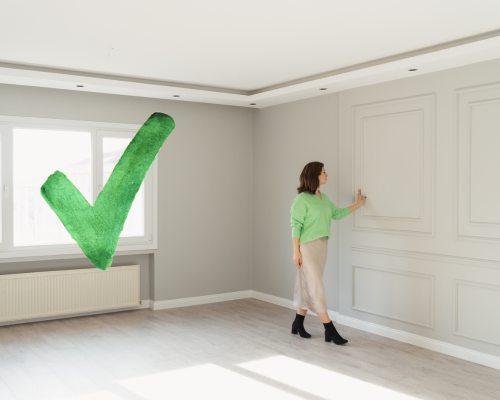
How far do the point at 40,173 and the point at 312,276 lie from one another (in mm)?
2829

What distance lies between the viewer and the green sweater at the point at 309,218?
4.88 m

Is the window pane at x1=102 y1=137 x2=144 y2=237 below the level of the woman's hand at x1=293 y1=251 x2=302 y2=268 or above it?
above

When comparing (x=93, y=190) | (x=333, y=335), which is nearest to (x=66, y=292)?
(x=93, y=190)

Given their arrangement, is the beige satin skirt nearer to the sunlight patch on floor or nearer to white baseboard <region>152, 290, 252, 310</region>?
the sunlight patch on floor

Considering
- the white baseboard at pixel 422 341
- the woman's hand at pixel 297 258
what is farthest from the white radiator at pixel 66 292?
the white baseboard at pixel 422 341

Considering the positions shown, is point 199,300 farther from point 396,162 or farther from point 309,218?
point 396,162

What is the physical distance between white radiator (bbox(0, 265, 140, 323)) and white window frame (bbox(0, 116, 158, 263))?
7.5 inches

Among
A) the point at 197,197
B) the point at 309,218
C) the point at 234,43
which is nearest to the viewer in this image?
the point at 234,43

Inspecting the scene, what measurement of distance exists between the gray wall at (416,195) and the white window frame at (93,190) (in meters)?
1.58

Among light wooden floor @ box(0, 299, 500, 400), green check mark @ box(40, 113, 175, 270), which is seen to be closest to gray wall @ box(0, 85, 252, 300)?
green check mark @ box(40, 113, 175, 270)

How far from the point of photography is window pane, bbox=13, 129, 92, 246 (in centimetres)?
541

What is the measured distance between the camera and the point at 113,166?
5895 mm

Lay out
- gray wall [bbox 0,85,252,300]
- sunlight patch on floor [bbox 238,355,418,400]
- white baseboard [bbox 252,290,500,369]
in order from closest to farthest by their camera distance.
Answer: sunlight patch on floor [bbox 238,355,418,400] < white baseboard [bbox 252,290,500,369] < gray wall [bbox 0,85,252,300]

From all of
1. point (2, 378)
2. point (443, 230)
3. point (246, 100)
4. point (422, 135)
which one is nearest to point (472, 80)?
point (422, 135)
